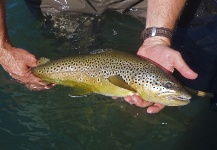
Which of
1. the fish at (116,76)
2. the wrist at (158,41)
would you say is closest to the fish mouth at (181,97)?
the fish at (116,76)

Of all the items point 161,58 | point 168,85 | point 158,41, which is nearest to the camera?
point 168,85

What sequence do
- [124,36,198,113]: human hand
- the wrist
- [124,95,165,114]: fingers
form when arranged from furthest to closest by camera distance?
the wrist, [124,95,165,114]: fingers, [124,36,198,113]: human hand

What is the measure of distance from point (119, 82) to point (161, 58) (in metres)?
0.48

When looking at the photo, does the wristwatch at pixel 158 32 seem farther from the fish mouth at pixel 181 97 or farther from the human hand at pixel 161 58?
the fish mouth at pixel 181 97

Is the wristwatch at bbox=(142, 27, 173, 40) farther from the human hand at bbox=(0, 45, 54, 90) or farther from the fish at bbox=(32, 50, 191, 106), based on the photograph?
the human hand at bbox=(0, 45, 54, 90)

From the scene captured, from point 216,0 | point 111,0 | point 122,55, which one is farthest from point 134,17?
point 122,55

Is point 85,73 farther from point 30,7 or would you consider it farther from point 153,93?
point 30,7

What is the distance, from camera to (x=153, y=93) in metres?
3.44

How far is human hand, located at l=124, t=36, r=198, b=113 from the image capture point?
3371 millimetres

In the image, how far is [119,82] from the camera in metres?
3.45

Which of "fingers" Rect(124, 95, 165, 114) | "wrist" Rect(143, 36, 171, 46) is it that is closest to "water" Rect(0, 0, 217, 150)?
"fingers" Rect(124, 95, 165, 114)

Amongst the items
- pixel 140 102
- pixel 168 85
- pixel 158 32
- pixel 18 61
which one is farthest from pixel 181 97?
pixel 18 61

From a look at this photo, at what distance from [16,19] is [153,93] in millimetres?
2994

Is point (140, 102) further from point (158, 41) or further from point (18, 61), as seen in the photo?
point (18, 61)
